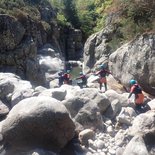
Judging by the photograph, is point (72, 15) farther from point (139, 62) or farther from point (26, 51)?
point (139, 62)

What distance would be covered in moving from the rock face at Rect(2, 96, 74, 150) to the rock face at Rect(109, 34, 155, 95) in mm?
8002

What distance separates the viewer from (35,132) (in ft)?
29.8

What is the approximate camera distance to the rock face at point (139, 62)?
16250 mm

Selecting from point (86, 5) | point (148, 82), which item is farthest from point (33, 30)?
point (86, 5)

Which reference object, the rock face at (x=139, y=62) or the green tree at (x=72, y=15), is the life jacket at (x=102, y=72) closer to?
the rock face at (x=139, y=62)

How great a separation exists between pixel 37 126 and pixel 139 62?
927cm

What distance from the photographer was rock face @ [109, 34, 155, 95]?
53.3 feet

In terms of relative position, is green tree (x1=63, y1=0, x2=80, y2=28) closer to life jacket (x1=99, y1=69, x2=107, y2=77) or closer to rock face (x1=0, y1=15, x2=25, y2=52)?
rock face (x1=0, y1=15, x2=25, y2=52)

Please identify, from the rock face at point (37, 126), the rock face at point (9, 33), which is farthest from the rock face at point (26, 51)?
the rock face at point (37, 126)

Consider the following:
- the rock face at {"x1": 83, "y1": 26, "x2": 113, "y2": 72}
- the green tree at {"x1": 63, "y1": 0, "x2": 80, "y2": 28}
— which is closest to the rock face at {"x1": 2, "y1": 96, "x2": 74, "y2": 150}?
the rock face at {"x1": 83, "y1": 26, "x2": 113, "y2": 72}

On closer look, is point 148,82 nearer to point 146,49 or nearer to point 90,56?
point 146,49

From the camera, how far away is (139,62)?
16.8 metres

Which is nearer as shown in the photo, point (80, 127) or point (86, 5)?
point (80, 127)

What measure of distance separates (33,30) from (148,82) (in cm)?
2153
